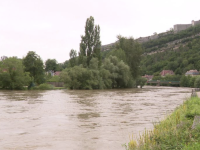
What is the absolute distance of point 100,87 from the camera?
56062 mm

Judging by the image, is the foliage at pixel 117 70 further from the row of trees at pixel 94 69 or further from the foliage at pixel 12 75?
the foliage at pixel 12 75

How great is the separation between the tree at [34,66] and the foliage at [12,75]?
6.98m

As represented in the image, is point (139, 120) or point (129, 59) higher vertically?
point (129, 59)

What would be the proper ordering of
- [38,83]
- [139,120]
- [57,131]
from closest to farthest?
[57,131] < [139,120] < [38,83]

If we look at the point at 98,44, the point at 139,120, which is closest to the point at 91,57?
the point at 98,44

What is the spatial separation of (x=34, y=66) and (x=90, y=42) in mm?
14197

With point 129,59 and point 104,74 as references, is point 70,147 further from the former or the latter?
point 129,59

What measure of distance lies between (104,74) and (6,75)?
19.2 m

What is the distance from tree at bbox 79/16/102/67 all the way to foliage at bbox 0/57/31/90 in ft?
39.6

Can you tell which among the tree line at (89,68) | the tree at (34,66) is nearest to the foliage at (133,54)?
the tree line at (89,68)

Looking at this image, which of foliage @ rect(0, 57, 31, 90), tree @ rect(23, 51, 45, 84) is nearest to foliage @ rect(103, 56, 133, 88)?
tree @ rect(23, 51, 45, 84)

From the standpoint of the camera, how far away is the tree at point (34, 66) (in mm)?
62625

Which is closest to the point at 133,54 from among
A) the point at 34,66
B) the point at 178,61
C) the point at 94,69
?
the point at 94,69

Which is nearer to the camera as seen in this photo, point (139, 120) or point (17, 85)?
point (139, 120)
